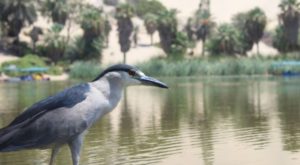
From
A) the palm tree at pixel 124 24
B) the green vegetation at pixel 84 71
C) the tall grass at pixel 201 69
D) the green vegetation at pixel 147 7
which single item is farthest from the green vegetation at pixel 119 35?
the green vegetation at pixel 147 7

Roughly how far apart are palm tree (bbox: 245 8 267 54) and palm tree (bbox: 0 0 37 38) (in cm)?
2932

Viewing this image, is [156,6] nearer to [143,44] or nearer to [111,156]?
[143,44]

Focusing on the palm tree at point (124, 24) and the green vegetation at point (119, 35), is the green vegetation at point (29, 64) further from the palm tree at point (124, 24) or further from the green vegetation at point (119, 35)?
the palm tree at point (124, 24)

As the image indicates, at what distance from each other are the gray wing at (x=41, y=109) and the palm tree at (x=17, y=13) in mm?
80729

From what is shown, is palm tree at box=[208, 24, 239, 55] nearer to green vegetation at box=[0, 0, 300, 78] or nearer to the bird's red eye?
green vegetation at box=[0, 0, 300, 78]

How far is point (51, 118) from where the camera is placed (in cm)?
674

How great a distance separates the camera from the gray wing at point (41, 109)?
6770 mm

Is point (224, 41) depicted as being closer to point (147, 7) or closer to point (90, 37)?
point (90, 37)

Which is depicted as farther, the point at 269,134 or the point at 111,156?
the point at 269,134

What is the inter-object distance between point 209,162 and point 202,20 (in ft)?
276

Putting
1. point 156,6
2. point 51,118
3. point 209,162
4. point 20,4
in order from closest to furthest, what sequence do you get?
point 51,118 < point 209,162 < point 20,4 < point 156,6

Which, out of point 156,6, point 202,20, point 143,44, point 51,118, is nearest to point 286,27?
point 202,20

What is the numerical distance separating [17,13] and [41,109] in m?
81.8

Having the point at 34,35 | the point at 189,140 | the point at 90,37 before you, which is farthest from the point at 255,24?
the point at 189,140
